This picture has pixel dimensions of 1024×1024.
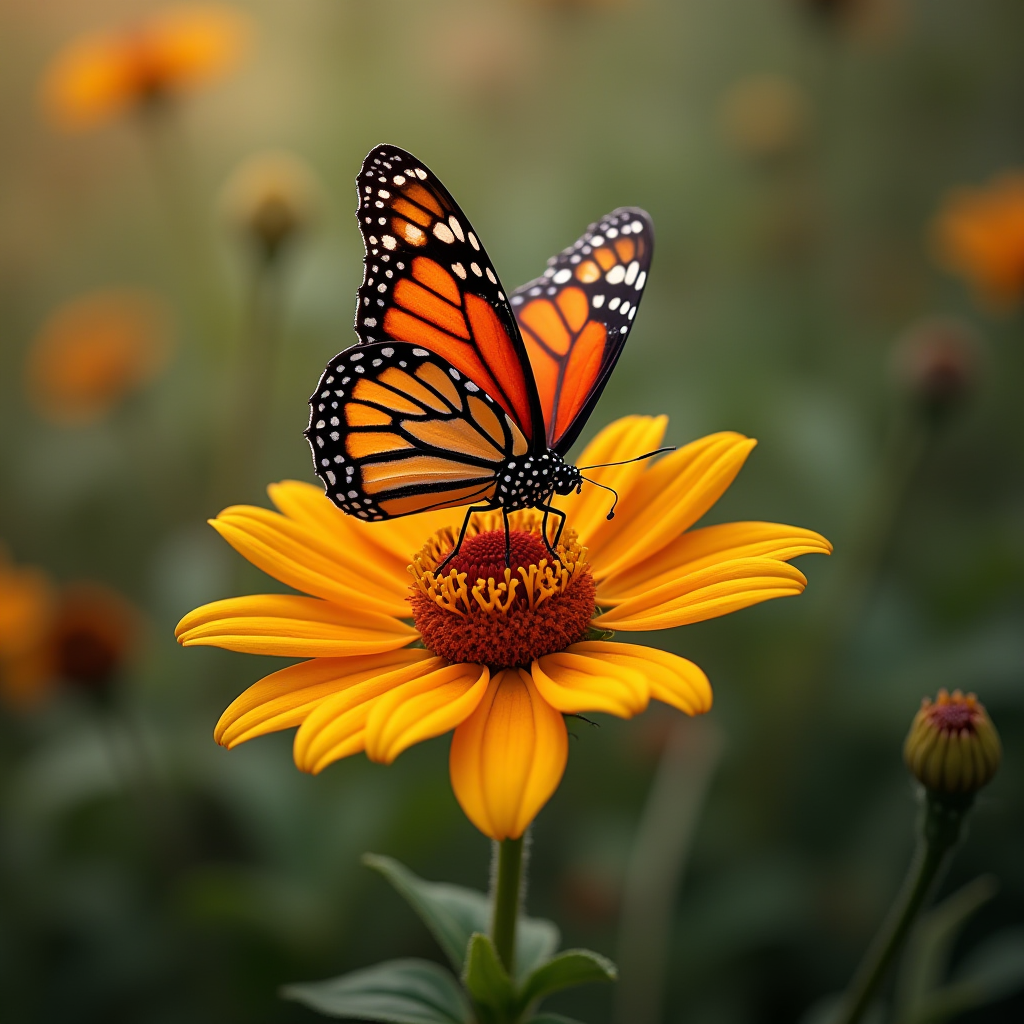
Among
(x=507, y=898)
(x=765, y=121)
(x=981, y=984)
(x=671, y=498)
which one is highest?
(x=765, y=121)

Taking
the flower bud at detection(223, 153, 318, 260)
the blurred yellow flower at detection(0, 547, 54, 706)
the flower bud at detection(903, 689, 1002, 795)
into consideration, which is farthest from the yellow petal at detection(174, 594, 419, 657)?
the flower bud at detection(223, 153, 318, 260)

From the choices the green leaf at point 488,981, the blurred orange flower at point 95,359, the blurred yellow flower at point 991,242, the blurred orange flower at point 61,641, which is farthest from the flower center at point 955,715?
the blurred orange flower at point 95,359

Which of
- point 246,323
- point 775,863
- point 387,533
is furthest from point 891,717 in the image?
point 246,323

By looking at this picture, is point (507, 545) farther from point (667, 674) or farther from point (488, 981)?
point (488, 981)

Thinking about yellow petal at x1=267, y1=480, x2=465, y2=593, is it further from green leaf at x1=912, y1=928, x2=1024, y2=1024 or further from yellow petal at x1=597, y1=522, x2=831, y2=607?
green leaf at x1=912, y1=928, x2=1024, y2=1024

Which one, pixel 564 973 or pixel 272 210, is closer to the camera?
pixel 564 973

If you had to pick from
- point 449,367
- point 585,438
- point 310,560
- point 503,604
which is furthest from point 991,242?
point 310,560

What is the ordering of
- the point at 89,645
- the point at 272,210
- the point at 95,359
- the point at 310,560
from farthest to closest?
the point at 95,359
the point at 272,210
the point at 89,645
the point at 310,560
